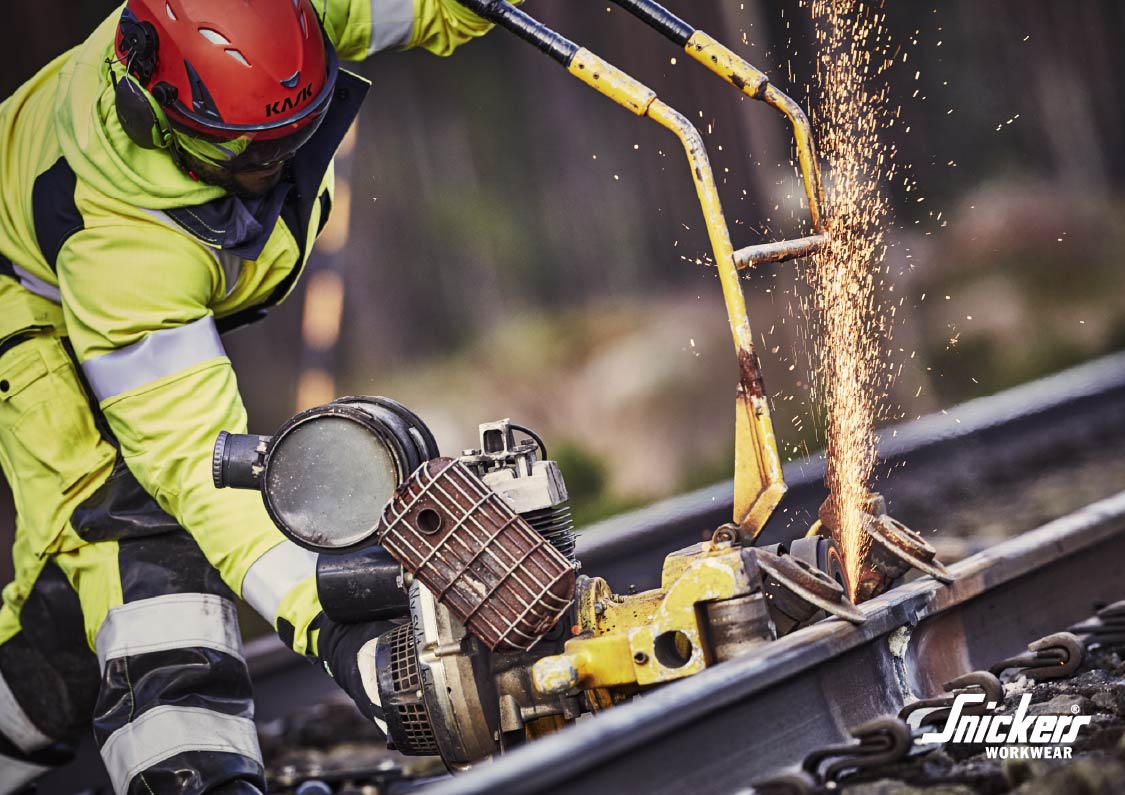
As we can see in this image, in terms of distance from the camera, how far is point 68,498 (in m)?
3.17

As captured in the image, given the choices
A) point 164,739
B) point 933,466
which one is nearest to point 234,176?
point 164,739

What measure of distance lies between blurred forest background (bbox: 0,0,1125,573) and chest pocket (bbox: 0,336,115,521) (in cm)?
508

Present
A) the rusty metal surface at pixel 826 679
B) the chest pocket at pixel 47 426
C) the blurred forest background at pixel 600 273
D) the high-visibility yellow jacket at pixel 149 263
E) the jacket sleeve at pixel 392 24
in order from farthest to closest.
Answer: the blurred forest background at pixel 600 273
the jacket sleeve at pixel 392 24
the chest pocket at pixel 47 426
the high-visibility yellow jacket at pixel 149 263
the rusty metal surface at pixel 826 679

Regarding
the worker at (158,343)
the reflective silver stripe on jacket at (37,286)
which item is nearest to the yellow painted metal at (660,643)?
the worker at (158,343)

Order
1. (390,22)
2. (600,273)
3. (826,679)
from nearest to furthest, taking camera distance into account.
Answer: (826,679) < (390,22) < (600,273)

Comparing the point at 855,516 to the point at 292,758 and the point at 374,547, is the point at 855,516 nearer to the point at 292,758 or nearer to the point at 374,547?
the point at 374,547

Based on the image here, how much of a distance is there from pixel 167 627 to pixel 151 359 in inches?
25.5

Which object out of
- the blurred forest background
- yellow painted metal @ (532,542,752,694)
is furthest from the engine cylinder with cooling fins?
the blurred forest background

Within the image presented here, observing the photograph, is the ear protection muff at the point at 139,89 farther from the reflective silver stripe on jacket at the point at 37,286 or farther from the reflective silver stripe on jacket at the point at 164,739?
the reflective silver stripe on jacket at the point at 164,739

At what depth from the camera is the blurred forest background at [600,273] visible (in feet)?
28.4

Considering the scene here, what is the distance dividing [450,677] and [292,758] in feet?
7.02

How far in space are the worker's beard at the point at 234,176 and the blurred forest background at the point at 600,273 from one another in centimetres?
532

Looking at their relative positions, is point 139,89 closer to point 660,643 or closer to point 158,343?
point 158,343

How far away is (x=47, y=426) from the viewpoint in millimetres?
3141
